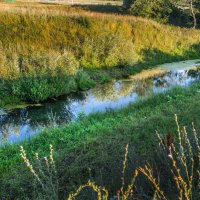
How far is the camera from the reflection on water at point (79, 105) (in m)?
10.3

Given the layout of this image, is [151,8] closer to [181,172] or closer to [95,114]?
[95,114]

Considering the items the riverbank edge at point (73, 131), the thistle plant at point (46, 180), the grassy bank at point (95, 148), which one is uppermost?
the thistle plant at point (46, 180)

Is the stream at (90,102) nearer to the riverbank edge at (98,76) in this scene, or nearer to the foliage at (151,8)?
the riverbank edge at (98,76)

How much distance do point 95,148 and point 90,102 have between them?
21.9ft

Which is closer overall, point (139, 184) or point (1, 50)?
point (139, 184)

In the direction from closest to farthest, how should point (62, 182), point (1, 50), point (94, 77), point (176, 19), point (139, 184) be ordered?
1. point (139, 184)
2. point (62, 182)
3. point (1, 50)
4. point (94, 77)
5. point (176, 19)

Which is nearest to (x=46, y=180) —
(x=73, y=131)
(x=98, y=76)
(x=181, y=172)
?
(x=181, y=172)

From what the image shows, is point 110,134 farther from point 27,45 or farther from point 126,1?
point 126,1

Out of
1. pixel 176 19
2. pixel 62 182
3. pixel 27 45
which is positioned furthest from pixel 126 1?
pixel 62 182

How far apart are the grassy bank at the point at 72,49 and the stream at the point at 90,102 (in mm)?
656

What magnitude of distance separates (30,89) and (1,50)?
2720 mm

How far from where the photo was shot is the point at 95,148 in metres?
6.75

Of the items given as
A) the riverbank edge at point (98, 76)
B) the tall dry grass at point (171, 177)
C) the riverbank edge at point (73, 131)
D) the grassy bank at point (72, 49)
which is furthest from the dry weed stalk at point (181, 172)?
the grassy bank at point (72, 49)

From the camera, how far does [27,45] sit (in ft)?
56.2
